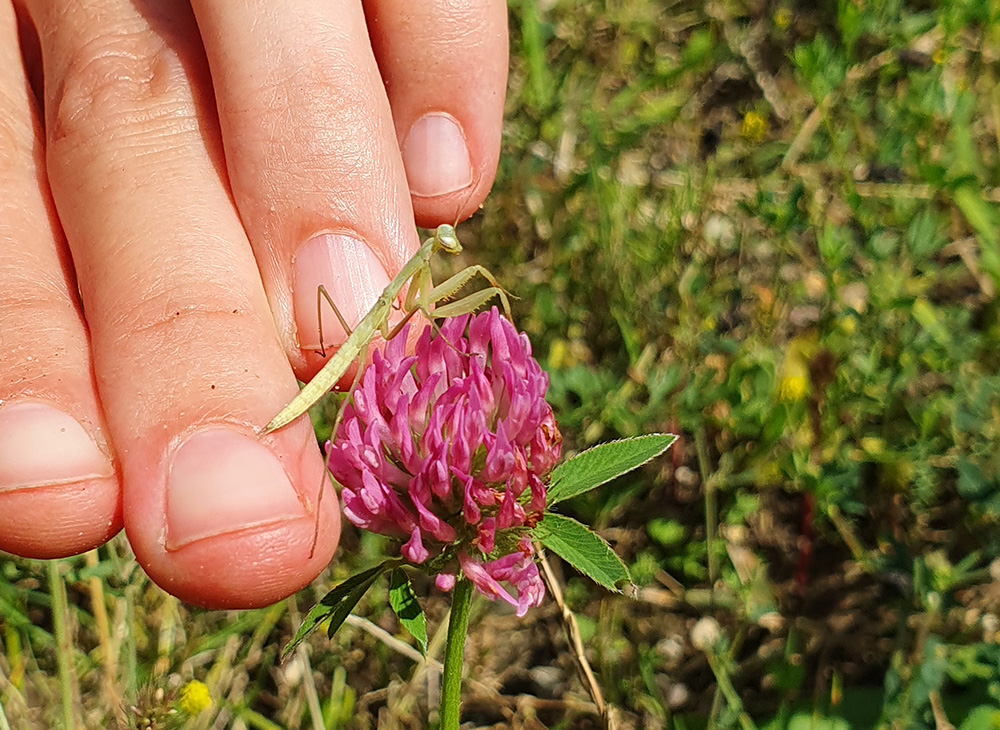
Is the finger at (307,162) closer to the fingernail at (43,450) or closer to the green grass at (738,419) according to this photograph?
the fingernail at (43,450)

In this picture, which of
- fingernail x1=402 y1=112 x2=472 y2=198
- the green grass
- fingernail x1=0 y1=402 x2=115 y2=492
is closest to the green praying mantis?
fingernail x1=402 y1=112 x2=472 y2=198

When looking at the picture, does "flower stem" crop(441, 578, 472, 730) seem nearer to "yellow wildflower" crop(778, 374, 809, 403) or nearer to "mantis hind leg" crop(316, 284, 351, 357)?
"mantis hind leg" crop(316, 284, 351, 357)

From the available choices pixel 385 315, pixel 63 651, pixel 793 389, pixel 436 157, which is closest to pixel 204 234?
pixel 385 315

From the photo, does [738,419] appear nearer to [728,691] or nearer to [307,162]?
[728,691]

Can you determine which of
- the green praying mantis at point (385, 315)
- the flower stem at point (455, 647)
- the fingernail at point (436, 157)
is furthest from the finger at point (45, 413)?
the fingernail at point (436, 157)

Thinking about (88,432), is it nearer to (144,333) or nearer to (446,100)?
(144,333)

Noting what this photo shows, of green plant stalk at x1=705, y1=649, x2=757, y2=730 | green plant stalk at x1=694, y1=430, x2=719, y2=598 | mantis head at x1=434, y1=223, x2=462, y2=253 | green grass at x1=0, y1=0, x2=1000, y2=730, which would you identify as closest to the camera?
mantis head at x1=434, y1=223, x2=462, y2=253

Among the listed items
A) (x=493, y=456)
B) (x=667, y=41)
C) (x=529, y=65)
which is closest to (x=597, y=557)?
(x=493, y=456)
